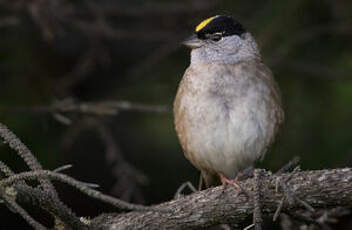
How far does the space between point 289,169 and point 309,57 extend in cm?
205

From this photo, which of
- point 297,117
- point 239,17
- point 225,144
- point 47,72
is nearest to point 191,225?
point 225,144

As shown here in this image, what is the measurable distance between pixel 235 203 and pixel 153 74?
2510 mm

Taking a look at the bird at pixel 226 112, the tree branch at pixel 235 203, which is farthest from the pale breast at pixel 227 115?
the tree branch at pixel 235 203

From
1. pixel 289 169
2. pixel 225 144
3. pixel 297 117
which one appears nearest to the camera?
pixel 289 169

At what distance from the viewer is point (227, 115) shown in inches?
162

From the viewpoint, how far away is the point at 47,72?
5656 millimetres

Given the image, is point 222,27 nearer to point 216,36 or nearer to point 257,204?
point 216,36

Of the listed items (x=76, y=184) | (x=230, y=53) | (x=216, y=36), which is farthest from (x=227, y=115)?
(x=76, y=184)

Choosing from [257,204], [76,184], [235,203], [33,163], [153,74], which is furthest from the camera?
[153,74]

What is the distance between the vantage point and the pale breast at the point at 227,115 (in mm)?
4129

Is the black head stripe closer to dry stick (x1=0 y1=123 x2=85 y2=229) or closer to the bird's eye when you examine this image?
the bird's eye

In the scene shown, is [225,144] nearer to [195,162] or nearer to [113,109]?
[195,162]

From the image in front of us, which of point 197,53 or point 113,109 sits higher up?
point 197,53

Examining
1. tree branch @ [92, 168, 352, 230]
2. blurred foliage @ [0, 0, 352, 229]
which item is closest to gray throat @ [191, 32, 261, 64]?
blurred foliage @ [0, 0, 352, 229]
